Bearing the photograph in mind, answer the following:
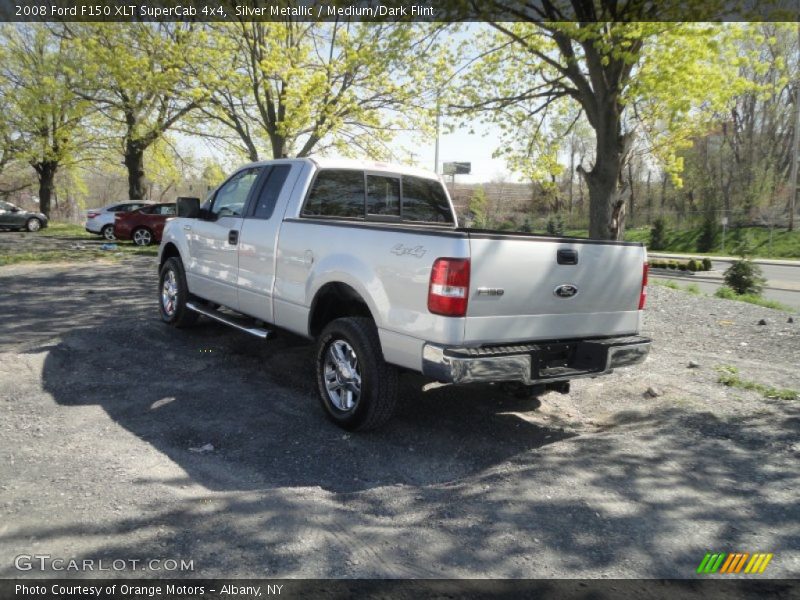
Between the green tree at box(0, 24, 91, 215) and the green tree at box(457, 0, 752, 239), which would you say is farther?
the green tree at box(0, 24, 91, 215)

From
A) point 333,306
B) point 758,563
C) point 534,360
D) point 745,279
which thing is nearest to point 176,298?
point 333,306

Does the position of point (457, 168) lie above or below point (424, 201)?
above

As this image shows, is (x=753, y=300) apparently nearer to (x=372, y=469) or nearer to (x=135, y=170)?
(x=372, y=469)

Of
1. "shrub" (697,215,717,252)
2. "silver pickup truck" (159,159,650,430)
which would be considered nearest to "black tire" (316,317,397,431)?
"silver pickup truck" (159,159,650,430)

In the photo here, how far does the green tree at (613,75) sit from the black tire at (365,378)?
6.31 meters

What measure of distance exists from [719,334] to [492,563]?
722 cm

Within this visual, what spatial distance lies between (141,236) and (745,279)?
19.3m

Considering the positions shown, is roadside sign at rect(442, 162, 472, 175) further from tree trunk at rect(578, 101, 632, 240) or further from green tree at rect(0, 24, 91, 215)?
tree trunk at rect(578, 101, 632, 240)

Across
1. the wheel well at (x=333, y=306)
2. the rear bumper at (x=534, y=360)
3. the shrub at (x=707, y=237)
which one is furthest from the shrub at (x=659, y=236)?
the wheel well at (x=333, y=306)

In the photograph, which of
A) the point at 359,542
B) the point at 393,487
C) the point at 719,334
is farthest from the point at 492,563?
the point at 719,334

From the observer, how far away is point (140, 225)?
22562 millimetres

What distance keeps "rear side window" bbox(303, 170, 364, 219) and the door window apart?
38.6 inches

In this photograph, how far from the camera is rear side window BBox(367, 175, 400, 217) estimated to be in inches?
237

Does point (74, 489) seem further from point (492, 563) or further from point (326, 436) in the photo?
point (492, 563)
